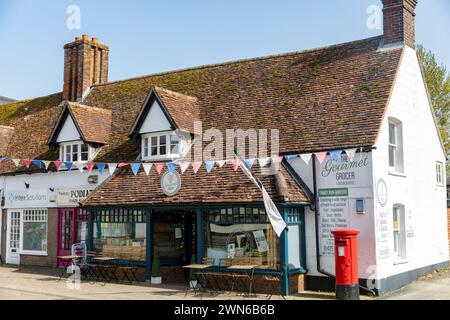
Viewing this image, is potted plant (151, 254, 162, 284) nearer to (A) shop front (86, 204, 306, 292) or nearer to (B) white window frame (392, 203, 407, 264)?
(A) shop front (86, 204, 306, 292)

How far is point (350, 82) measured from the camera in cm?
1709

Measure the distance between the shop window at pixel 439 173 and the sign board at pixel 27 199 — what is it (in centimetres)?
1504

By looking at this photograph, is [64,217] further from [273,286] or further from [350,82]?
[350,82]

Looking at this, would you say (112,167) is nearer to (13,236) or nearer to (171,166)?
(171,166)

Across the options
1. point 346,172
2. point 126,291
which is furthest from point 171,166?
point 346,172

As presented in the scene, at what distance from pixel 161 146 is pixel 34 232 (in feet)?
23.5

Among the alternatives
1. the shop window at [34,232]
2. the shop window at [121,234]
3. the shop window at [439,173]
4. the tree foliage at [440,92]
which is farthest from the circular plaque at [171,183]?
the tree foliage at [440,92]

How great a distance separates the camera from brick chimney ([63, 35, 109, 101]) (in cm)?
2491

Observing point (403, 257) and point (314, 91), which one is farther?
point (314, 91)

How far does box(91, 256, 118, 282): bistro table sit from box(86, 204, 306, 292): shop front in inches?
10.4
